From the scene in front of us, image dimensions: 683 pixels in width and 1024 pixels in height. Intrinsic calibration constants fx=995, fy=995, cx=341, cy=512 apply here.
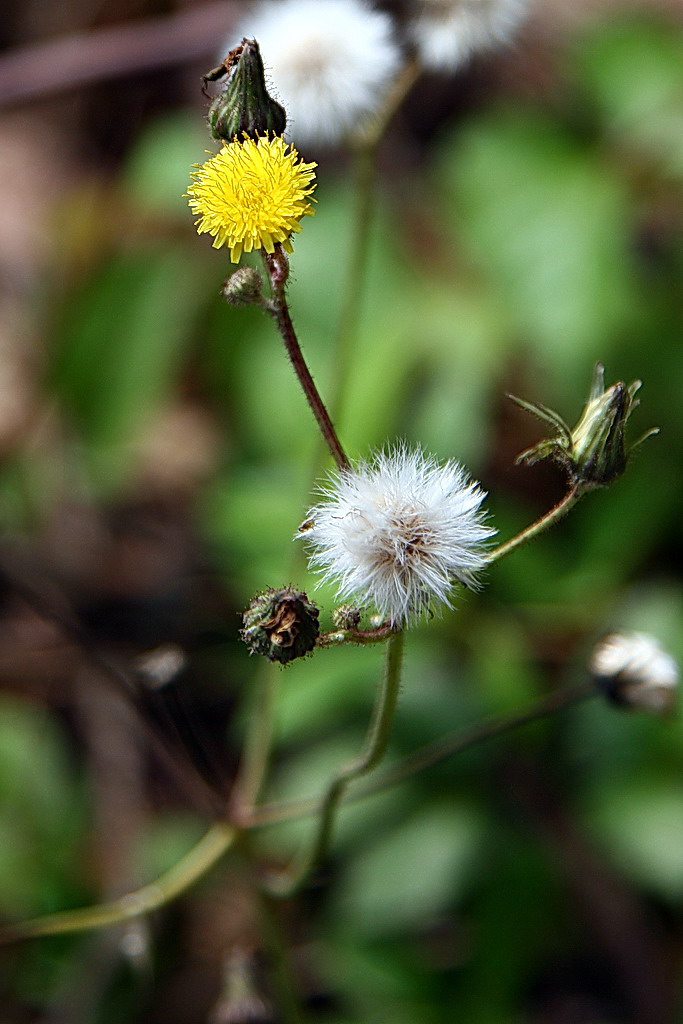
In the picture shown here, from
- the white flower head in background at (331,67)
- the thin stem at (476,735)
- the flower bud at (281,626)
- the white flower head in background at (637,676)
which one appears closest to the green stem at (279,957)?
the thin stem at (476,735)

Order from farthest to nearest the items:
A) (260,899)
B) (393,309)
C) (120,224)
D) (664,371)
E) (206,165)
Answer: (120,224)
(393,309)
(664,371)
(260,899)
(206,165)

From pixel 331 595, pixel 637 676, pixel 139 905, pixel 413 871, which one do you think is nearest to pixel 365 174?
pixel 331 595

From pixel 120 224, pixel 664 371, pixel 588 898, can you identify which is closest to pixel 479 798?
pixel 588 898

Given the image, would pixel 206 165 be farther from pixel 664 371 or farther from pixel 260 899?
pixel 664 371

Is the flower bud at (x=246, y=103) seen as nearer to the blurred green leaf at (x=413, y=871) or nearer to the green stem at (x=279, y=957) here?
the green stem at (x=279, y=957)

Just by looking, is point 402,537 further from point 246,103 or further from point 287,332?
point 246,103
